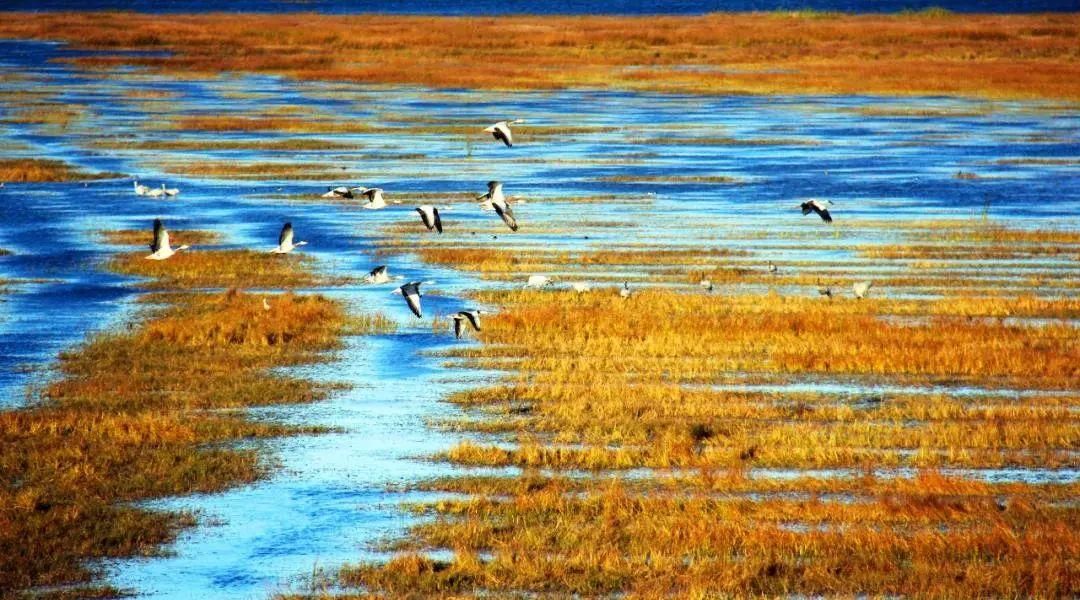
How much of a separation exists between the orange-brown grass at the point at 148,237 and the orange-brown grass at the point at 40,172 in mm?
9075

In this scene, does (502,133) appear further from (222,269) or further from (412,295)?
(222,269)

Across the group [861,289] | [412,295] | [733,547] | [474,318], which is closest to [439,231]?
[412,295]

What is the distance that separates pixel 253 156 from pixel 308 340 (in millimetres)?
23927

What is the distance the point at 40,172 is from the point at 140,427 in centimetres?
2448

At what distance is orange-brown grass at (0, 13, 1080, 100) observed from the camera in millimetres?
70750

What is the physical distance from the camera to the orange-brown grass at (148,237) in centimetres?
2691

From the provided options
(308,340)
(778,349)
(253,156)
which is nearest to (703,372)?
(778,349)

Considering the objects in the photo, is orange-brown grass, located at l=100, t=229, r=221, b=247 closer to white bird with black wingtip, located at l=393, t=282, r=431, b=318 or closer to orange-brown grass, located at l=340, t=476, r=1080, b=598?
white bird with black wingtip, located at l=393, t=282, r=431, b=318

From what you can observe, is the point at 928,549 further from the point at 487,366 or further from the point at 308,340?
the point at 308,340

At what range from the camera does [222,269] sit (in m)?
24.0

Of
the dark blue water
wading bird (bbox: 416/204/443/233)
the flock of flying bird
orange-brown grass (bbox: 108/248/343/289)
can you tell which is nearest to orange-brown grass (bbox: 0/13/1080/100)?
the dark blue water

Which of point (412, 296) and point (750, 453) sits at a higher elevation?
point (412, 296)

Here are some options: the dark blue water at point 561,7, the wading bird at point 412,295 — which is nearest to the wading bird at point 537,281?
the wading bird at point 412,295

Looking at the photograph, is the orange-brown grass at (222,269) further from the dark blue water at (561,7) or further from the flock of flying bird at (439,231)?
the dark blue water at (561,7)
